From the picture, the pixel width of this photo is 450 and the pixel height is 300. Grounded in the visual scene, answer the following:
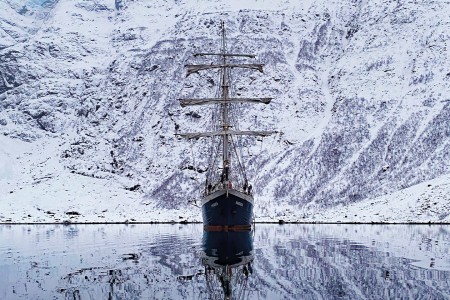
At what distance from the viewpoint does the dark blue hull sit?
53281 mm

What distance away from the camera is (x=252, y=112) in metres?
119

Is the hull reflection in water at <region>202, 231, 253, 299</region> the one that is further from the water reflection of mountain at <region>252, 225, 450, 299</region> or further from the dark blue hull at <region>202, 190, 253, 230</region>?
the dark blue hull at <region>202, 190, 253, 230</region>

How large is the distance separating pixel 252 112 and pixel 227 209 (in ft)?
220

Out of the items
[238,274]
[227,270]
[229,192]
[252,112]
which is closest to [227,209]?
[229,192]

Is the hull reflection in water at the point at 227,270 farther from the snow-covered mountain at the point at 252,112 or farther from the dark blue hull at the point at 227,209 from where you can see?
the snow-covered mountain at the point at 252,112

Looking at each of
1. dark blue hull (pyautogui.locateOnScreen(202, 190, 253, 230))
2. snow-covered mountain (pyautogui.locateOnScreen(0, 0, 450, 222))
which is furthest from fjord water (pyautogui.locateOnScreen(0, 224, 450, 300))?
snow-covered mountain (pyautogui.locateOnScreen(0, 0, 450, 222))

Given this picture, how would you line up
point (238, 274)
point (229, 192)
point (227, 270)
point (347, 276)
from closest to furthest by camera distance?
point (347, 276), point (238, 274), point (227, 270), point (229, 192)

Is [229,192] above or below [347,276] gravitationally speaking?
above

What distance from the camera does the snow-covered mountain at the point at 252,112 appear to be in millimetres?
97750

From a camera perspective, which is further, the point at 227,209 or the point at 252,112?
the point at 252,112

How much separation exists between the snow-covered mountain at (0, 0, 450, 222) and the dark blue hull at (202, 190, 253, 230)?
26.4 meters

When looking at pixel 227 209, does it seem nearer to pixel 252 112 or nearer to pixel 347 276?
pixel 347 276

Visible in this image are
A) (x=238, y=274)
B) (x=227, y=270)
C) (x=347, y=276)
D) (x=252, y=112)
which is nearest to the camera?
(x=347, y=276)

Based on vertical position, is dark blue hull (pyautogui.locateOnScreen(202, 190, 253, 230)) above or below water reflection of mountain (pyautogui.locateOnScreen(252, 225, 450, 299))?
above
